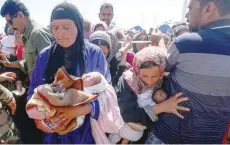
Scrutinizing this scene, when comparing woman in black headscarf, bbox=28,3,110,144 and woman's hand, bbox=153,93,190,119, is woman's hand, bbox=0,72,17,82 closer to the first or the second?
woman in black headscarf, bbox=28,3,110,144

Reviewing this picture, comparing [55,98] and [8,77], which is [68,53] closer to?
[55,98]

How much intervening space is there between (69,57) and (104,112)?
0.55 metres

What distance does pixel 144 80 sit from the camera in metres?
1.91

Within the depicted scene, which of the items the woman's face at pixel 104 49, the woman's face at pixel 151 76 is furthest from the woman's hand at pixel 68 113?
the woman's face at pixel 104 49

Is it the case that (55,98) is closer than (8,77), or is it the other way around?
(55,98)

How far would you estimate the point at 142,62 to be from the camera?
1.88 m

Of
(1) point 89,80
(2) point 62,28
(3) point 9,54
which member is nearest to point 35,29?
(3) point 9,54

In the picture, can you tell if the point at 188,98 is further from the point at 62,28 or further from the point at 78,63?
the point at 62,28

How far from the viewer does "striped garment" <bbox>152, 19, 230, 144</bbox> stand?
1612 mm

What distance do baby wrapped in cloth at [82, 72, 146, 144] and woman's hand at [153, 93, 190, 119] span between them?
11.3 inches

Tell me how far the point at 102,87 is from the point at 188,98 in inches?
23.4

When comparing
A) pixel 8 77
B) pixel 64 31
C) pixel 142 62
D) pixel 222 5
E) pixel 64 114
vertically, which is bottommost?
pixel 8 77

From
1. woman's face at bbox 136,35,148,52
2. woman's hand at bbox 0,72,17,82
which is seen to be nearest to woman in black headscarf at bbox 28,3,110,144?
woman's hand at bbox 0,72,17,82

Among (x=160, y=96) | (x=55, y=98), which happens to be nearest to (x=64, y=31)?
(x=55, y=98)
